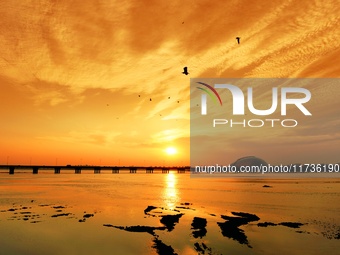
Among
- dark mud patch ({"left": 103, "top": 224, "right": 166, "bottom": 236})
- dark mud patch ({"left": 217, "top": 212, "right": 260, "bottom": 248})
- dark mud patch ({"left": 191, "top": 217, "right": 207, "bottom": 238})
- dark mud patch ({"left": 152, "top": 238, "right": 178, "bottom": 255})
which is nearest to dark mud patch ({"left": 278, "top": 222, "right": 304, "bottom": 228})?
dark mud patch ({"left": 217, "top": 212, "right": 260, "bottom": 248})

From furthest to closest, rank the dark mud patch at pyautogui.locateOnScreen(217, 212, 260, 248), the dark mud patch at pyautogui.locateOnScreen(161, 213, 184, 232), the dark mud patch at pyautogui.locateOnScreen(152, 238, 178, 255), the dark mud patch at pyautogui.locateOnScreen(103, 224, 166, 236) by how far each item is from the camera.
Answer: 1. the dark mud patch at pyautogui.locateOnScreen(161, 213, 184, 232)
2. the dark mud patch at pyautogui.locateOnScreen(103, 224, 166, 236)
3. the dark mud patch at pyautogui.locateOnScreen(217, 212, 260, 248)
4. the dark mud patch at pyautogui.locateOnScreen(152, 238, 178, 255)

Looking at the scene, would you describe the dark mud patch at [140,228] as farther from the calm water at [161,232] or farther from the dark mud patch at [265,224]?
the dark mud patch at [265,224]

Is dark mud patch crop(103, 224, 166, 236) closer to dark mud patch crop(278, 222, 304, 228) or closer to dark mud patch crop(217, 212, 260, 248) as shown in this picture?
dark mud patch crop(217, 212, 260, 248)

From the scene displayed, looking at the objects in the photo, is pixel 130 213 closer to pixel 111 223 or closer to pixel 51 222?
pixel 111 223

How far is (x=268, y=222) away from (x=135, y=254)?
13384 mm

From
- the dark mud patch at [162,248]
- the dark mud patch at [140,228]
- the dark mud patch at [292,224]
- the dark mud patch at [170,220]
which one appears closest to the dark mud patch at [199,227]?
the dark mud patch at [170,220]

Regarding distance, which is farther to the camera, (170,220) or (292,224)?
(170,220)

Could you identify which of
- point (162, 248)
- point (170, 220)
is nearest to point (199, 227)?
point (170, 220)

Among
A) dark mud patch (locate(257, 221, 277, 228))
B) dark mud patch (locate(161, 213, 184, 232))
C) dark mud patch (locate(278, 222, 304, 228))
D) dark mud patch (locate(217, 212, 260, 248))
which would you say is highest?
dark mud patch (locate(161, 213, 184, 232))

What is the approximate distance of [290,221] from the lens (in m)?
25.9

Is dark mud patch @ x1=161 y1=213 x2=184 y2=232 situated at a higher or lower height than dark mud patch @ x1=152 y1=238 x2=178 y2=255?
higher

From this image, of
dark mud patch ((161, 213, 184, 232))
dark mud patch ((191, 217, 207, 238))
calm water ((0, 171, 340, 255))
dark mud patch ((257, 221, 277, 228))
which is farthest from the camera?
dark mud patch ((257, 221, 277, 228))

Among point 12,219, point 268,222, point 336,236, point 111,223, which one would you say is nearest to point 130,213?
point 111,223

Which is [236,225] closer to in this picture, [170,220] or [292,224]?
[292,224]
